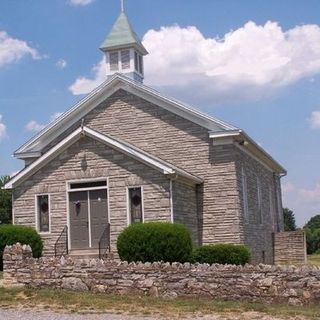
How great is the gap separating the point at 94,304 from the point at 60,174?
914cm

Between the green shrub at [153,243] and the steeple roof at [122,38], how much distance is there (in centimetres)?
1050

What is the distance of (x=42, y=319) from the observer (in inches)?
515

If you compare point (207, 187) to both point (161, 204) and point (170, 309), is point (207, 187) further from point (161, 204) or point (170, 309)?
point (170, 309)

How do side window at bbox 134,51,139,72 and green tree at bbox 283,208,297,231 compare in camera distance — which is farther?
green tree at bbox 283,208,297,231

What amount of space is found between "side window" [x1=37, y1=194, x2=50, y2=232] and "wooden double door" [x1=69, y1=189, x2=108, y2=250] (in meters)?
0.93

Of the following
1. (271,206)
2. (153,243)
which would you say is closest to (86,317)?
(153,243)

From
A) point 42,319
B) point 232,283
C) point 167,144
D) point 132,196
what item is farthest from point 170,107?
point 42,319

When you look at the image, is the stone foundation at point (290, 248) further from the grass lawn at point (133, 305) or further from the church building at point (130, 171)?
the grass lawn at point (133, 305)

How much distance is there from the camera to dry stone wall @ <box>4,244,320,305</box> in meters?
15.0

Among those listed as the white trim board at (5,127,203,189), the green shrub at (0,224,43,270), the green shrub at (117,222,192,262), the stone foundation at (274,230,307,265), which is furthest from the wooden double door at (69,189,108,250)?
the stone foundation at (274,230,307,265)

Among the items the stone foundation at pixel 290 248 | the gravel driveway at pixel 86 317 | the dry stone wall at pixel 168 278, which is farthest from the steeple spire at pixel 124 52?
the gravel driveway at pixel 86 317

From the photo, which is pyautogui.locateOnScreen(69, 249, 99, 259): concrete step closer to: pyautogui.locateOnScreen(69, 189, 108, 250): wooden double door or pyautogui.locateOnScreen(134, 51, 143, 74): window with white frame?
pyautogui.locateOnScreen(69, 189, 108, 250): wooden double door

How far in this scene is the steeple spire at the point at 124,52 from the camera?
28297 millimetres

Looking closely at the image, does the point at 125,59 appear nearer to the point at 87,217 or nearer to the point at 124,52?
Result: the point at 124,52
